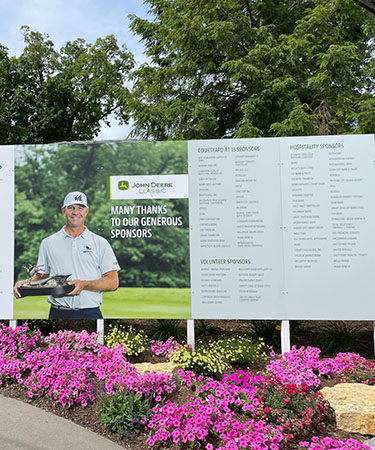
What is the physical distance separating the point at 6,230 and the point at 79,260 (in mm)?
1004

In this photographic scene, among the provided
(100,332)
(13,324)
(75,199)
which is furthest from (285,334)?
(13,324)

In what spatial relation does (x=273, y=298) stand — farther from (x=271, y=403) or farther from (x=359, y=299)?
(x=271, y=403)

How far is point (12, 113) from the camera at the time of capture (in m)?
21.0

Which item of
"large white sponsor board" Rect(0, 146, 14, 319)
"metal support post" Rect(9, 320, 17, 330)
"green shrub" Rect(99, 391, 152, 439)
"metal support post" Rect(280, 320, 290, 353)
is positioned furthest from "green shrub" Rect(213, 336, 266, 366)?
"large white sponsor board" Rect(0, 146, 14, 319)

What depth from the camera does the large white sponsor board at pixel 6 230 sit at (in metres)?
5.16

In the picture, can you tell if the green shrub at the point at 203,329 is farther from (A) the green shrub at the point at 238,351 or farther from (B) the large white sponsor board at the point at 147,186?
(B) the large white sponsor board at the point at 147,186

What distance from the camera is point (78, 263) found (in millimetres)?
5066

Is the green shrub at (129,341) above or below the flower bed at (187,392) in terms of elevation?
above

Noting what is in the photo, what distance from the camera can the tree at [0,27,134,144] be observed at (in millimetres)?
21062

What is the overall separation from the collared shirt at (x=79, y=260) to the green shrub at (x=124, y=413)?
1724 mm

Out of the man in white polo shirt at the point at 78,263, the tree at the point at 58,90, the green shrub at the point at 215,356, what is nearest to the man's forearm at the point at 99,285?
the man in white polo shirt at the point at 78,263

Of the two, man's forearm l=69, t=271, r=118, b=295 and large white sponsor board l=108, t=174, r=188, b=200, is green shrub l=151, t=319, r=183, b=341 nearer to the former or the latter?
man's forearm l=69, t=271, r=118, b=295

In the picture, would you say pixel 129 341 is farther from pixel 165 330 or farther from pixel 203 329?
pixel 203 329

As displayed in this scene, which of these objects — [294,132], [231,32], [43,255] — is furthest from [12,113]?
[43,255]
